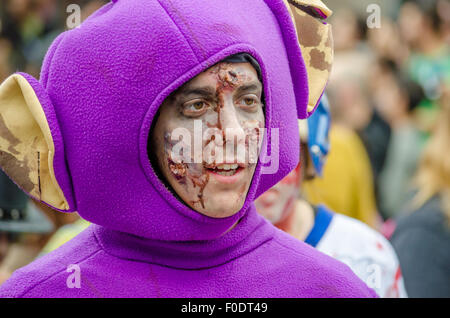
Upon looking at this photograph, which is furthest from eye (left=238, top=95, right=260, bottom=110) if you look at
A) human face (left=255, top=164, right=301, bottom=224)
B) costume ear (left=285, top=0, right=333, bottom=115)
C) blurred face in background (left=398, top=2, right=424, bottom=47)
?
blurred face in background (left=398, top=2, right=424, bottom=47)

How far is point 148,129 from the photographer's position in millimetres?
1628

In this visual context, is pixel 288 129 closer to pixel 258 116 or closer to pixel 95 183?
pixel 258 116

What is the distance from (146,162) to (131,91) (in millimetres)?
156

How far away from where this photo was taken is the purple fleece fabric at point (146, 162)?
63.9 inches

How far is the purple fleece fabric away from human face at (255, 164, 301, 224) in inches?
28.5

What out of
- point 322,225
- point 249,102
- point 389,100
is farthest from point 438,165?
point 389,100

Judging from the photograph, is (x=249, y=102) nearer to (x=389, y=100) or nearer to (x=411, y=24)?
(x=389, y=100)

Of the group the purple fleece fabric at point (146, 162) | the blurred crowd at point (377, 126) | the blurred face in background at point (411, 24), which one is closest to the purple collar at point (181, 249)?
the purple fleece fabric at point (146, 162)

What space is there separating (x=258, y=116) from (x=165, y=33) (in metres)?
0.27

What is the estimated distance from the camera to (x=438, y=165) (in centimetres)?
348

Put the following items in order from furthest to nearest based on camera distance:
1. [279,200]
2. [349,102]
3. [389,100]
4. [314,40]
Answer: [389,100]
[349,102]
[279,200]
[314,40]

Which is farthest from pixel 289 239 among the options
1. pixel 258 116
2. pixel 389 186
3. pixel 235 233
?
pixel 389 186

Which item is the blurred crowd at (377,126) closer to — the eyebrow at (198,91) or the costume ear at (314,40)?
the costume ear at (314,40)

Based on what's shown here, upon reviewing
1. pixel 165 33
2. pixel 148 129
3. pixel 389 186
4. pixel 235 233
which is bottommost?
pixel 389 186
